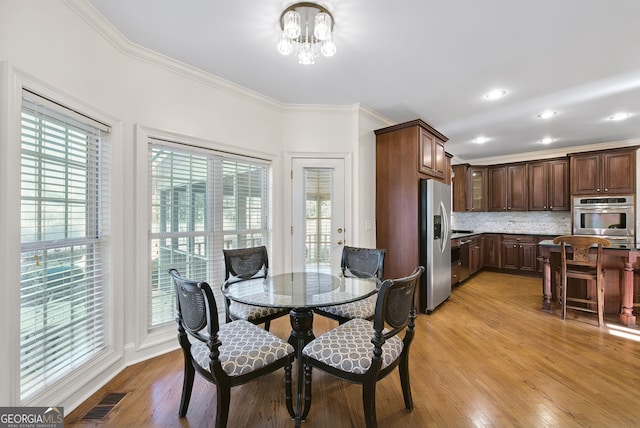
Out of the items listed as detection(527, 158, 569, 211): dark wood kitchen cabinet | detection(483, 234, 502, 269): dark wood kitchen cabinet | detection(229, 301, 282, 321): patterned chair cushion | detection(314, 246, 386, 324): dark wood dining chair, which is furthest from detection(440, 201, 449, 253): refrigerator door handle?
detection(527, 158, 569, 211): dark wood kitchen cabinet

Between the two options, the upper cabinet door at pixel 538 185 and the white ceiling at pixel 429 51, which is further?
the upper cabinet door at pixel 538 185

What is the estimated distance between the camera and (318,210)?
3.38m

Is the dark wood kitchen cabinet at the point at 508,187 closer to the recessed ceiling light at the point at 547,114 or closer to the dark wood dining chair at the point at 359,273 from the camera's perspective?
the recessed ceiling light at the point at 547,114

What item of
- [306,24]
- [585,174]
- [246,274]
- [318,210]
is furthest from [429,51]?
[585,174]

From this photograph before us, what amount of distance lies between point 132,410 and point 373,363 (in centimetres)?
154

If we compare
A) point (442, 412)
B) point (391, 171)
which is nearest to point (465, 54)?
point (391, 171)

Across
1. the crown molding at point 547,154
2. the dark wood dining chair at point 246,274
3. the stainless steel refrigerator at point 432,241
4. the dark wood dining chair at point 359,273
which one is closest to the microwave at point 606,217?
the crown molding at point 547,154

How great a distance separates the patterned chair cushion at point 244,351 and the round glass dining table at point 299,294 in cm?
21

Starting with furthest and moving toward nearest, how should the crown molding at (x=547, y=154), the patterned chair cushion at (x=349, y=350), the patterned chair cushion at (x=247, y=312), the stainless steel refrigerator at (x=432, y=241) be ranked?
Answer: the crown molding at (x=547, y=154) → the stainless steel refrigerator at (x=432, y=241) → the patterned chair cushion at (x=247, y=312) → the patterned chair cushion at (x=349, y=350)

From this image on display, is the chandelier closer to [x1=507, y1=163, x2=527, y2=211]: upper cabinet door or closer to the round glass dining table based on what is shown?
the round glass dining table

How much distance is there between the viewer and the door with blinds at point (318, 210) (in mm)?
3336

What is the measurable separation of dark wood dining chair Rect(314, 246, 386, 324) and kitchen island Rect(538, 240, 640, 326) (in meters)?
2.62

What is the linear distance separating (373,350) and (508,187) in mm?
5809

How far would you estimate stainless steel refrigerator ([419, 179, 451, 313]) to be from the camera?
3275mm
